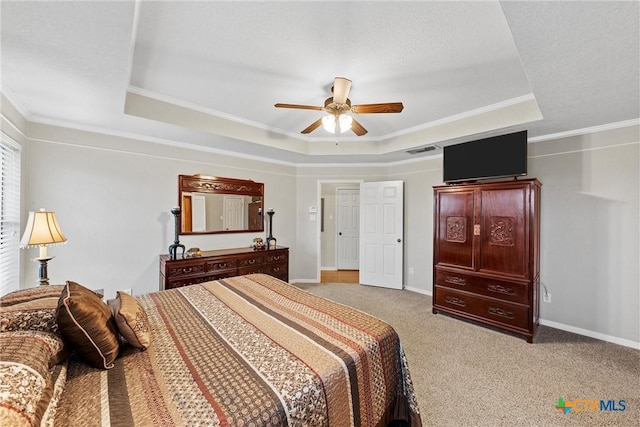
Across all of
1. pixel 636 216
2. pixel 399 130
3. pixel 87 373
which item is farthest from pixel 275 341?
pixel 636 216

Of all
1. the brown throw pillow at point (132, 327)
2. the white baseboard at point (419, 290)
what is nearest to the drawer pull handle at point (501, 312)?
the white baseboard at point (419, 290)

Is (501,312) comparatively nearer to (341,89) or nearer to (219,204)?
(341,89)

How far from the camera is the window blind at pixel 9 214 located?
7.43ft

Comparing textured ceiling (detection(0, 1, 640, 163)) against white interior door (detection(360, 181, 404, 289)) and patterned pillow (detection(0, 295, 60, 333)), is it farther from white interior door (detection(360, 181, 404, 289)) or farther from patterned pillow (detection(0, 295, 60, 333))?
white interior door (detection(360, 181, 404, 289))

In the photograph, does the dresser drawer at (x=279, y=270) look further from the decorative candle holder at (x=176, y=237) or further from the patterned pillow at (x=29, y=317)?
the patterned pillow at (x=29, y=317)

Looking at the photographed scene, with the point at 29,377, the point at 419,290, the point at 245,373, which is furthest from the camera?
the point at 419,290

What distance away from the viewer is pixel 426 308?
3.73 metres

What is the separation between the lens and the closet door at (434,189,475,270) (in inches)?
128

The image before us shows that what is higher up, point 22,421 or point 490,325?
point 22,421

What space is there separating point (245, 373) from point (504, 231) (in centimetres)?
310

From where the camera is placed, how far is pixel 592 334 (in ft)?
9.54

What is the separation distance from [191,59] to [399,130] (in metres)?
2.85

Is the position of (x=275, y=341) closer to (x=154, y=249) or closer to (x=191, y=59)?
(x=191, y=59)

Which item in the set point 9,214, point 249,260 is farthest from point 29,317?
point 249,260
